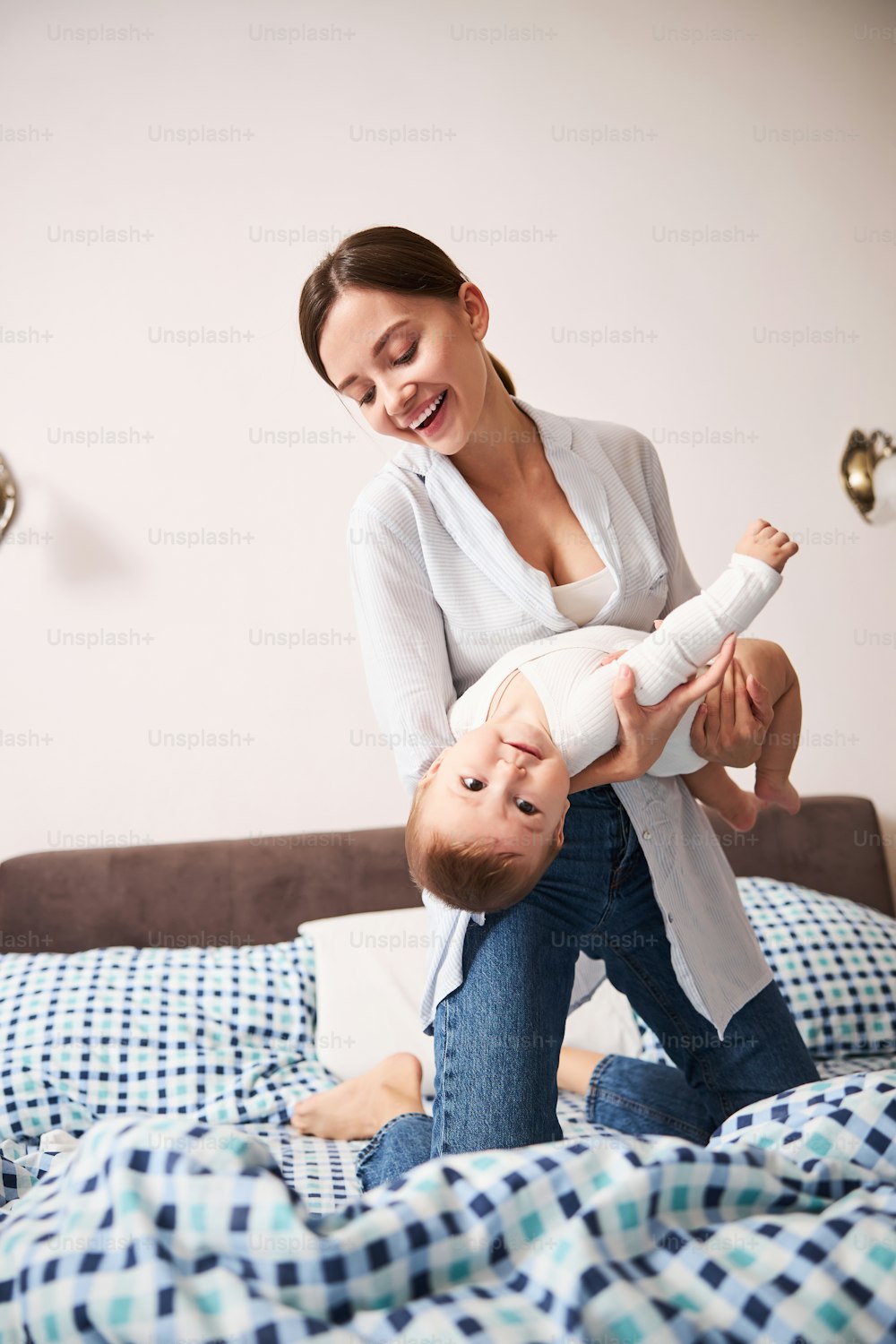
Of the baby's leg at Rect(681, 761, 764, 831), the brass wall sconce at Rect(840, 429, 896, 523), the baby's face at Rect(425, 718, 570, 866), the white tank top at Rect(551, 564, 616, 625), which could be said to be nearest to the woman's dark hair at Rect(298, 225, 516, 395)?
the white tank top at Rect(551, 564, 616, 625)

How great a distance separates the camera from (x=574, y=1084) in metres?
2.12

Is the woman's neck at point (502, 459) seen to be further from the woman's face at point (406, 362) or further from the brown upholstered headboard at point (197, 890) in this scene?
the brown upholstered headboard at point (197, 890)

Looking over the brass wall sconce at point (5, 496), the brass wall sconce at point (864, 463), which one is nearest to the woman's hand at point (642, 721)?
the brass wall sconce at point (864, 463)

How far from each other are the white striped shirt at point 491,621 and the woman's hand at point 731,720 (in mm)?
101

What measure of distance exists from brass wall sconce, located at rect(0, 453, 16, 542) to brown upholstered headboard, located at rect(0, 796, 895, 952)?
2.81ft

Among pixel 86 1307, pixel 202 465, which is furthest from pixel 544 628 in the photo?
pixel 202 465

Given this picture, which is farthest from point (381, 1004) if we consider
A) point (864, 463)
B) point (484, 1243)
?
point (864, 463)

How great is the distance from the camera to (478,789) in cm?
141

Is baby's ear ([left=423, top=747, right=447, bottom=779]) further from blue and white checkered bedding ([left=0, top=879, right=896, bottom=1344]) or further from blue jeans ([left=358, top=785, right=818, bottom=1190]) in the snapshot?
blue and white checkered bedding ([left=0, top=879, right=896, bottom=1344])

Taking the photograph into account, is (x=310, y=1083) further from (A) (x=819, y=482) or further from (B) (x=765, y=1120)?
(A) (x=819, y=482)

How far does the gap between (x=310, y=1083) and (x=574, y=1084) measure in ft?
1.73

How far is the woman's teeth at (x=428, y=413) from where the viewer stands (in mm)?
1479

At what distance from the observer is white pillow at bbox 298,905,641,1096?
2.28 m

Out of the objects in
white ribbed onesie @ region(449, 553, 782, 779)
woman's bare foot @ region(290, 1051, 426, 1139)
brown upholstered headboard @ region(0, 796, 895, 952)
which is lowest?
woman's bare foot @ region(290, 1051, 426, 1139)
